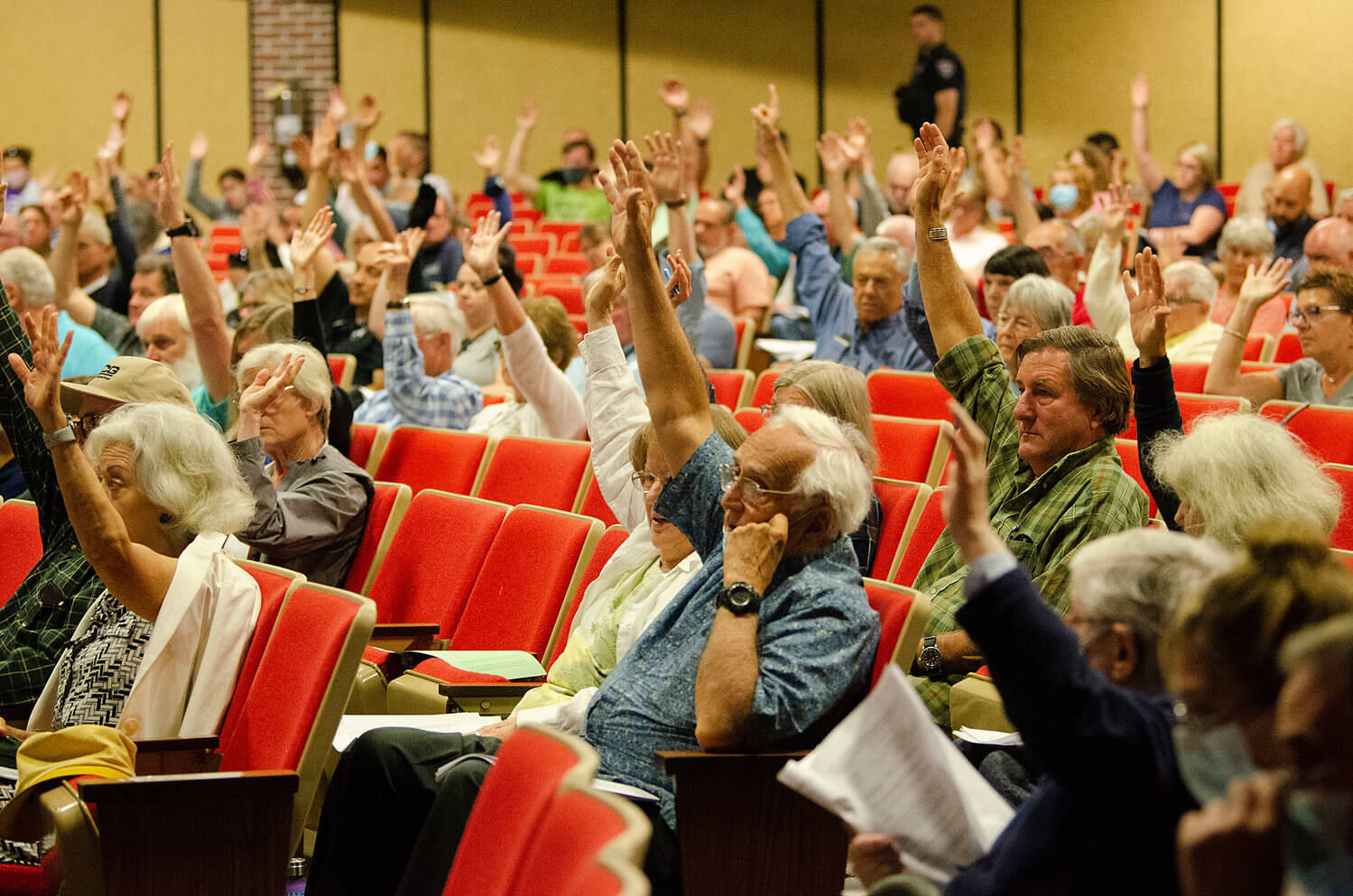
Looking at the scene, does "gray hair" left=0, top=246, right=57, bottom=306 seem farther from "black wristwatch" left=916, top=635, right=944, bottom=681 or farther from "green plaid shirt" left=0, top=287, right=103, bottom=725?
"black wristwatch" left=916, top=635, right=944, bottom=681

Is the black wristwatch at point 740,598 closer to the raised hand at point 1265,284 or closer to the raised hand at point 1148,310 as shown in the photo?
the raised hand at point 1148,310

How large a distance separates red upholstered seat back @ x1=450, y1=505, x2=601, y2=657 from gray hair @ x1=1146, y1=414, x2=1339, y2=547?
1.36m

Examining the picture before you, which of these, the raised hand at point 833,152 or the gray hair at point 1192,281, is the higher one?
the raised hand at point 833,152

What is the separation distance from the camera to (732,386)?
4828mm

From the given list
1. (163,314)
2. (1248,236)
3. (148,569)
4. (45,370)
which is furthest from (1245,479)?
(163,314)

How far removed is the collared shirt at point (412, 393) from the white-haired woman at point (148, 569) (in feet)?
5.73

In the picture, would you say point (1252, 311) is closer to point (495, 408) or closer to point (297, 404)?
point (495, 408)

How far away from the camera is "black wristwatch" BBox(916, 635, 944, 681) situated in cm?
258

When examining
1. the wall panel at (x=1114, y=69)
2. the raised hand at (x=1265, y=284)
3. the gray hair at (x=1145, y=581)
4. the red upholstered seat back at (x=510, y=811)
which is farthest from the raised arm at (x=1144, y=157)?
the red upholstered seat back at (x=510, y=811)

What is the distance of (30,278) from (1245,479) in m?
4.45

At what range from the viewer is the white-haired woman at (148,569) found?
2.48 metres

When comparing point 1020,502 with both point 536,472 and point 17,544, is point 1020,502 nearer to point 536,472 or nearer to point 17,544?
point 536,472

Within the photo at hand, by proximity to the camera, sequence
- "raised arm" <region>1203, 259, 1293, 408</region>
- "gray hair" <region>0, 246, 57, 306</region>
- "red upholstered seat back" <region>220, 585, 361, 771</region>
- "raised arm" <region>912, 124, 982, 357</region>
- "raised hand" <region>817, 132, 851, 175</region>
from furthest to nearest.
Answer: "raised hand" <region>817, 132, 851, 175</region>, "gray hair" <region>0, 246, 57, 306</region>, "raised arm" <region>1203, 259, 1293, 408</region>, "raised arm" <region>912, 124, 982, 357</region>, "red upholstered seat back" <region>220, 585, 361, 771</region>

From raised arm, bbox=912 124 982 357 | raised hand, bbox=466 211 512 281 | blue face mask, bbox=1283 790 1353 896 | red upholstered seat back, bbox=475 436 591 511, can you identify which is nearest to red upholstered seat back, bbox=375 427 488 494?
red upholstered seat back, bbox=475 436 591 511
